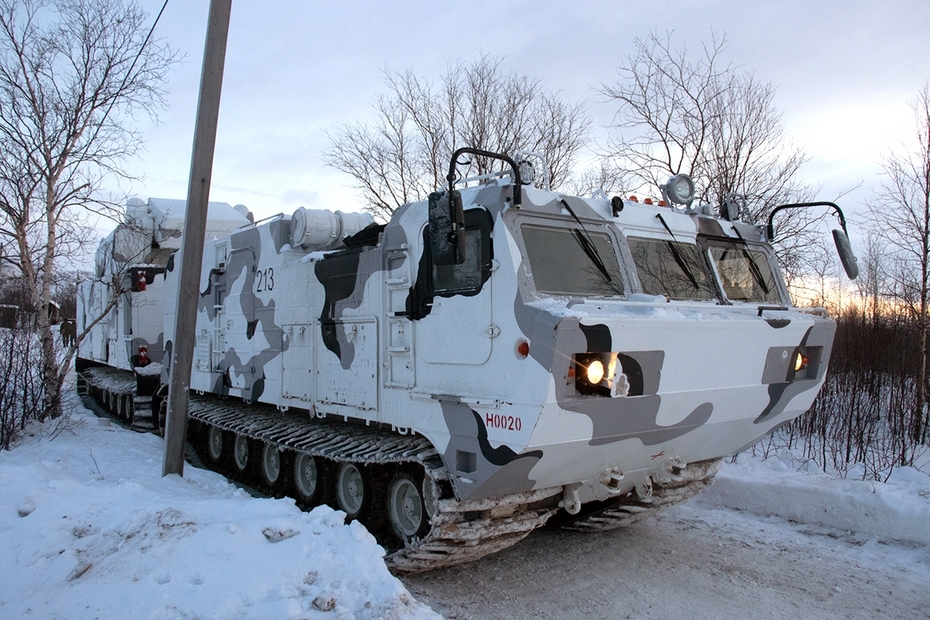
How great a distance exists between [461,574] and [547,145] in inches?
532

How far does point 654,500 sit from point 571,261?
2.62m

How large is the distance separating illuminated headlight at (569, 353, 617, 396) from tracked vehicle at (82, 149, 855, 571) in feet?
0.04


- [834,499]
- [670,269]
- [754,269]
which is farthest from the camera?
[834,499]

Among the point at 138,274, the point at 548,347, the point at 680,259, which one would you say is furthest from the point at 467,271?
the point at 138,274

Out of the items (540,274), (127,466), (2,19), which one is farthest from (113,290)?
(540,274)

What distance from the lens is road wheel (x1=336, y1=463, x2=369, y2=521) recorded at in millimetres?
6426

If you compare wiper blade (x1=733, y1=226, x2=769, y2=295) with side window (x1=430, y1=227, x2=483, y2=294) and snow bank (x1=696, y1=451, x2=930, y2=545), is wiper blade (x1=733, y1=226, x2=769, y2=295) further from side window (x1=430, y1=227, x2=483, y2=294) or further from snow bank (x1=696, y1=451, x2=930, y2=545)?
side window (x1=430, y1=227, x2=483, y2=294)

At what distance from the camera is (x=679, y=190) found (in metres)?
6.23

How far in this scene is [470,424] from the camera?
4922 millimetres

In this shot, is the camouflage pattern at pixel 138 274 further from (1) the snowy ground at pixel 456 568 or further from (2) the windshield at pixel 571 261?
(2) the windshield at pixel 571 261

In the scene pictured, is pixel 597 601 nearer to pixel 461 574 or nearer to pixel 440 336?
pixel 461 574

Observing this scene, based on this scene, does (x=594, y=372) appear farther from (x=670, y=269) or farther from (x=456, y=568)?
(x=456, y=568)

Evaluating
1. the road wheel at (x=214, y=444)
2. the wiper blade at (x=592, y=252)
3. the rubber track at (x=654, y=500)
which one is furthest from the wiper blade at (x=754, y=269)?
the road wheel at (x=214, y=444)

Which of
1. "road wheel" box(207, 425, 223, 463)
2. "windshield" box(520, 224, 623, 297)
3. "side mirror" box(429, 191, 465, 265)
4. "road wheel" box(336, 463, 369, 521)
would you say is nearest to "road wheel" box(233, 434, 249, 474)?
"road wheel" box(207, 425, 223, 463)
